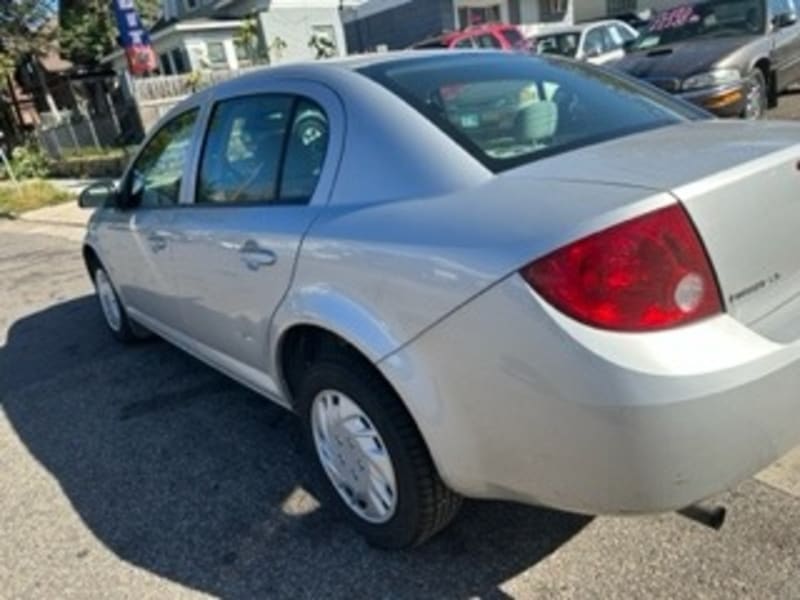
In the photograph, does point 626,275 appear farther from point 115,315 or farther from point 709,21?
point 709,21

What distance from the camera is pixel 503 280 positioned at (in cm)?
190

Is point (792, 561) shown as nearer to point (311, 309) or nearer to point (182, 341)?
point (311, 309)

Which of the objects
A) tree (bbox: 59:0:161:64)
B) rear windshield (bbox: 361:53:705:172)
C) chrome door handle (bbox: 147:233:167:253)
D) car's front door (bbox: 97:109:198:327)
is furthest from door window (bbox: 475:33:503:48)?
tree (bbox: 59:0:161:64)

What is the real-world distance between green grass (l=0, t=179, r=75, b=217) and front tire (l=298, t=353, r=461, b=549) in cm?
1385

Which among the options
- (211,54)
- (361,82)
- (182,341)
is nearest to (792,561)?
(361,82)

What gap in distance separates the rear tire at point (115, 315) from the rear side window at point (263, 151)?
6.36 feet

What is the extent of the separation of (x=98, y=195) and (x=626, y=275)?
3.89 meters

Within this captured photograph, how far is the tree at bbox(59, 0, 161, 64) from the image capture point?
1351 inches

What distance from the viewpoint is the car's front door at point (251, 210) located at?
106 inches

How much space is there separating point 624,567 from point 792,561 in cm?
49

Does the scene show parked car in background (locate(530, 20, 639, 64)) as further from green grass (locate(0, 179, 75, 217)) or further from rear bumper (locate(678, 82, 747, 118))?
green grass (locate(0, 179, 75, 217))

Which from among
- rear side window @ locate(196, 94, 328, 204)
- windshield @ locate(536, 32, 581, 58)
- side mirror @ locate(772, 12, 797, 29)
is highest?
rear side window @ locate(196, 94, 328, 204)

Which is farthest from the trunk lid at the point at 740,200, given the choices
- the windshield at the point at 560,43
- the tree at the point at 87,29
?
the tree at the point at 87,29

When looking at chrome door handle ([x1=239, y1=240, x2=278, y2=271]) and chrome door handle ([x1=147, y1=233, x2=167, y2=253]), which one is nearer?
chrome door handle ([x1=239, y1=240, x2=278, y2=271])
